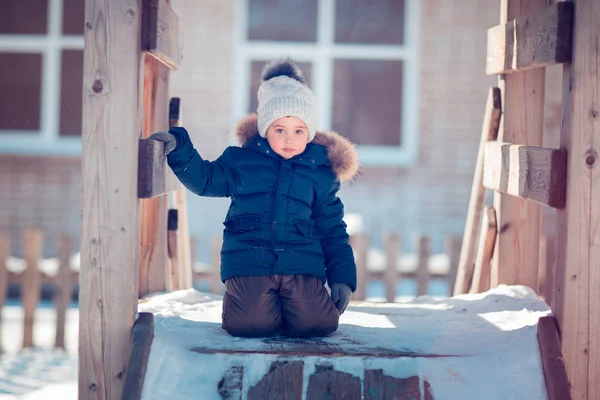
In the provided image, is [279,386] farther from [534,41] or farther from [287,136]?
[534,41]

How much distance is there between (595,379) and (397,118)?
6.10m

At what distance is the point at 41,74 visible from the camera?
884 cm

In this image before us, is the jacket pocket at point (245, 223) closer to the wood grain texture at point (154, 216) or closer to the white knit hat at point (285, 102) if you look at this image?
the white knit hat at point (285, 102)

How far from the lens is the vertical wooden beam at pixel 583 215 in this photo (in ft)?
9.71

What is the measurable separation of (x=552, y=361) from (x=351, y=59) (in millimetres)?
6221

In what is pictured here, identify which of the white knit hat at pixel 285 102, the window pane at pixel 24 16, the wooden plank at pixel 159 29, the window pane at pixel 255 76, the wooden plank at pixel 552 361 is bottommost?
the wooden plank at pixel 552 361

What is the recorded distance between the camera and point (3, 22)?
8.75 metres

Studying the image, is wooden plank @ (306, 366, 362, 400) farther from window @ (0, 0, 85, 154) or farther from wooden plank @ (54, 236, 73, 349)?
window @ (0, 0, 85, 154)

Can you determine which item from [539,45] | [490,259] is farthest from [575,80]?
[490,259]

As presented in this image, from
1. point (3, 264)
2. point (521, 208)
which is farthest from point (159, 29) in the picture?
point (3, 264)

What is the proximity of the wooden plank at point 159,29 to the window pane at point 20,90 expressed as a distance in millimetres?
5705

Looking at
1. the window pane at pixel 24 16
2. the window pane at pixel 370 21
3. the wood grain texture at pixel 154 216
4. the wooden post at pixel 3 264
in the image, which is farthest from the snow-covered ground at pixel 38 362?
the window pane at pixel 370 21

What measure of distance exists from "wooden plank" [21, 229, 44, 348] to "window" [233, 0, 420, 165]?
2.64 meters

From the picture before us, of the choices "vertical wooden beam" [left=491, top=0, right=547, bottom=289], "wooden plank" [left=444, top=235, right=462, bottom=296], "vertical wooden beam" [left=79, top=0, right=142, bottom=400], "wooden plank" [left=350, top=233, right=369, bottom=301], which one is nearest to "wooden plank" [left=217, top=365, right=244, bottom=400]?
"vertical wooden beam" [left=79, top=0, right=142, bottom=400]
